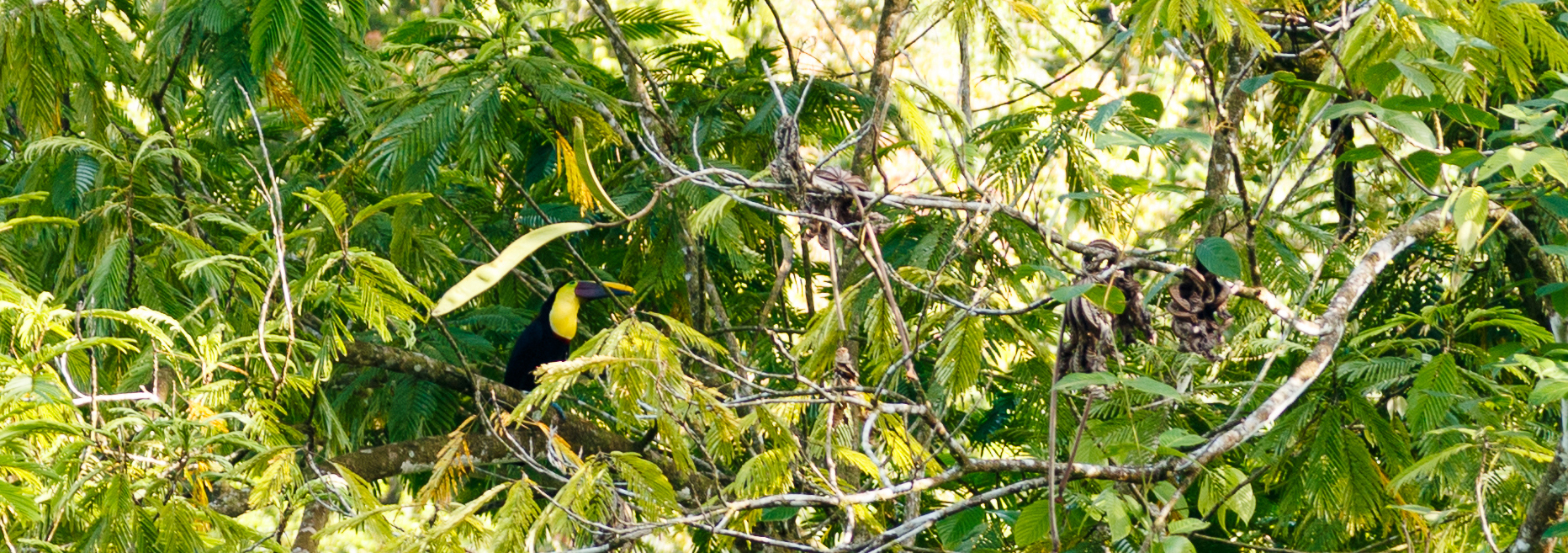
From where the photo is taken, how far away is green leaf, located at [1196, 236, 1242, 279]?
5.85 ft

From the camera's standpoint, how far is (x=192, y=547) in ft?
6.28

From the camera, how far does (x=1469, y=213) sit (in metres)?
1.52

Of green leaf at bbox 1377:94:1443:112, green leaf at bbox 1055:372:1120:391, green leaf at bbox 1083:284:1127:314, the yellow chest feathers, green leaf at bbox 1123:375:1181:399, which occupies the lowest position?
the yellow chest feathers

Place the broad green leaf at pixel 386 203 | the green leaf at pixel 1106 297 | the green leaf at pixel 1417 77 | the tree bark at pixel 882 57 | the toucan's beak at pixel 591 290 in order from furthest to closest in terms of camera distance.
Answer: the toucan's beak at pixel 591 290, the tree bark at pixel 882 57, the broad green leaf at pixel 386 203, the green leaf at pixel 1106 297, the green leaf at pixel 1417 77

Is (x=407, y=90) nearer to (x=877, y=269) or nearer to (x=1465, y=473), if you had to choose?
(x=877, y=269)

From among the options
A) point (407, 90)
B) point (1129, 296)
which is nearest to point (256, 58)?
point (407, 90)

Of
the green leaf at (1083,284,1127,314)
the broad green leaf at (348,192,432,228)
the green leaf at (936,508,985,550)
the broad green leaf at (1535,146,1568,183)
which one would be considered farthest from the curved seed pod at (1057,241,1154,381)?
the broad green leaf at (348,192,432,228)

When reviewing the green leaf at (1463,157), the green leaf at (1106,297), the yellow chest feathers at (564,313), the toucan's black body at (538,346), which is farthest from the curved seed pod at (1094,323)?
the toucan's black body at (538,346)

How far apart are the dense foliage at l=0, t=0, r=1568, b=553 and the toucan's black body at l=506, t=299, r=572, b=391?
0.06m

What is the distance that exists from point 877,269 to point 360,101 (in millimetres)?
1982

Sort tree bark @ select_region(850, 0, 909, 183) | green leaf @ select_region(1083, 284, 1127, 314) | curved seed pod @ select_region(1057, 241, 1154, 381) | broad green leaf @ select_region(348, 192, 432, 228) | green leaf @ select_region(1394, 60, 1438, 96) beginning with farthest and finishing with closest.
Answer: tree bark @ select_region(850, 0, 909, 183) < broad green leaf @ select_region(348, 192, 432, 228) < curved seed pod @ select_region(1057, 241, 1154, 381) < green leaf @ select_region(1083, 284, 1127, 314) < green leaf @ select_region(1394, 60, 1438, 96)

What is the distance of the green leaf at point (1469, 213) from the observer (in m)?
1.52

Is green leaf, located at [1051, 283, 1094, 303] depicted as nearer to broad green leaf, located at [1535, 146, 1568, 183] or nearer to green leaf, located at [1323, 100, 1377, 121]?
green leaf, located at [1323, 100, 1377, 121]

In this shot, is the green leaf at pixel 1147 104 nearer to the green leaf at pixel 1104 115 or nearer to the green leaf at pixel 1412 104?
the green leaf at pixel 1104 115
